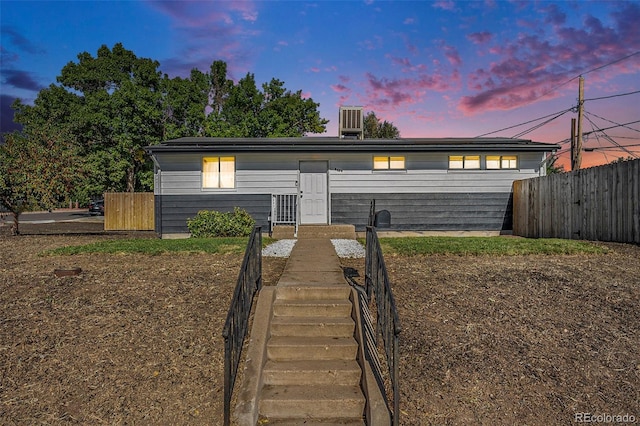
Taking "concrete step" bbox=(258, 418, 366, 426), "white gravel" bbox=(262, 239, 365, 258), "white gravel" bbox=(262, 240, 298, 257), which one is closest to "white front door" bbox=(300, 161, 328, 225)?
"white gravel" bbox=(262, 239, 365, 258)

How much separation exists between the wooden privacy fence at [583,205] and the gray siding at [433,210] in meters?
0.77

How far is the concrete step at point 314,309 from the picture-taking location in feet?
14.8

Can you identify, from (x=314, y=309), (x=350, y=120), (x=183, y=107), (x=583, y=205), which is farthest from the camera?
(x=183, y=107)

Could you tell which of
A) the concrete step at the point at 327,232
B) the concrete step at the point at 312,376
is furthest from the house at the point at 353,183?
the concrete step at the point at 312,376

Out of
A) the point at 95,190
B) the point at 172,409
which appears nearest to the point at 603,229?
the point at 172,409

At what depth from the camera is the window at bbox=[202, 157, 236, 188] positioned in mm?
13094

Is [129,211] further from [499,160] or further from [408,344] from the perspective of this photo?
[499,160]

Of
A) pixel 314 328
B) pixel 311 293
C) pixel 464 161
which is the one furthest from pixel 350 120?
pixel 314 328

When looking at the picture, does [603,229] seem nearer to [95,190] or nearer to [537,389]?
[537,389]

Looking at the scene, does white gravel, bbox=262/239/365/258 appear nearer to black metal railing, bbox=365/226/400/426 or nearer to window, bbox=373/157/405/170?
black metal railing, bbox=365/226/400/426

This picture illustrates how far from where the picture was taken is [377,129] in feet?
145

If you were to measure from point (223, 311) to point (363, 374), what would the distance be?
2.29 meters

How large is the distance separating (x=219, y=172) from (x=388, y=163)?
6.50m

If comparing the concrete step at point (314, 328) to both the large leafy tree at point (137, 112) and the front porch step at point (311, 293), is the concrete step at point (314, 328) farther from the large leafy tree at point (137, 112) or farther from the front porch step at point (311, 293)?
the large leafy tree at point (137, 112)
